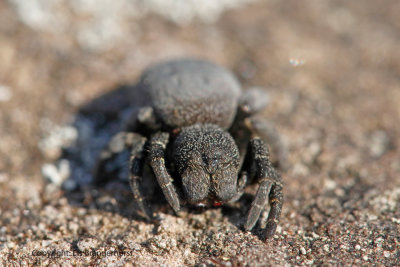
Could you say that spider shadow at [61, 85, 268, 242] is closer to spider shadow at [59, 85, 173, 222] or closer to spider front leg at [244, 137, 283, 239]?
spider shadow at [59, 85, 173, 222]

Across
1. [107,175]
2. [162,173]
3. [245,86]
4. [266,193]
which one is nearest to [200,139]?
[162,173]

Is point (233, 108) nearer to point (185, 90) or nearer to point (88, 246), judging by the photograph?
point (185, 90)

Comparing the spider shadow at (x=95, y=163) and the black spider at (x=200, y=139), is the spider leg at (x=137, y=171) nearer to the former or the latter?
the black spider at (x=200, y=139)

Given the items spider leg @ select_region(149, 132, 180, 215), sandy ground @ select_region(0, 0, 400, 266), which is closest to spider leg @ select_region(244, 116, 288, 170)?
sandy ground @ select_region(0, 0, 400, 266)

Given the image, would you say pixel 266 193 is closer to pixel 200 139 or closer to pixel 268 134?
pixel 200 139

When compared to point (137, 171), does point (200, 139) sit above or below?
above

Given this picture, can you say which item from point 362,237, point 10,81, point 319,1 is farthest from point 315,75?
point 10,81
